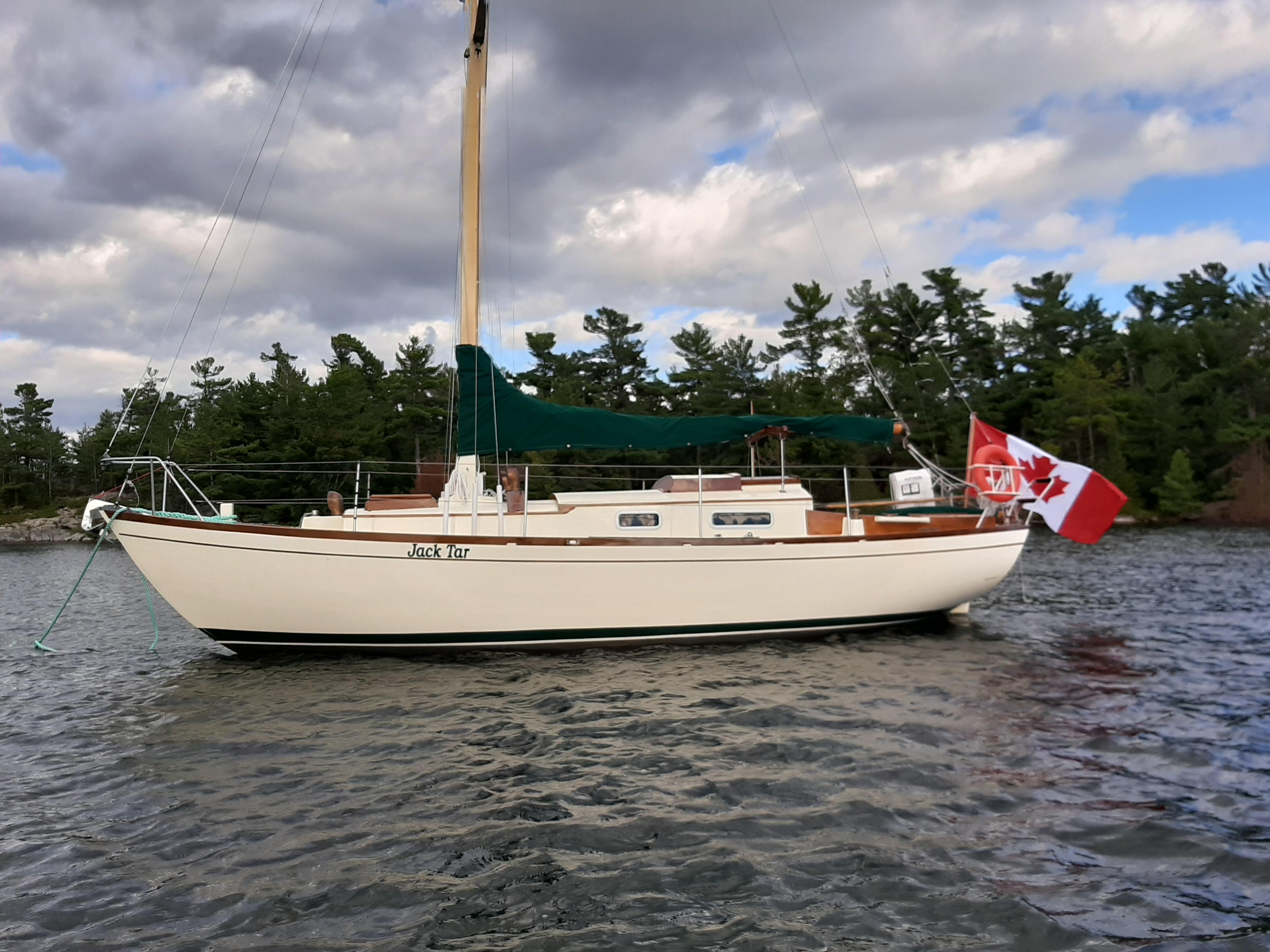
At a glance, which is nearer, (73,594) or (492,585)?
(492,585)

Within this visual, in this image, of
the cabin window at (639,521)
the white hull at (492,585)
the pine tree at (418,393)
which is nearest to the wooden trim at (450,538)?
the white hull at (492,585)

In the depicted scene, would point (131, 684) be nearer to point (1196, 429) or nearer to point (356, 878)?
point (356, 878)

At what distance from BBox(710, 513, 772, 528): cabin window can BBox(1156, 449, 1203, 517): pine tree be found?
128 feet

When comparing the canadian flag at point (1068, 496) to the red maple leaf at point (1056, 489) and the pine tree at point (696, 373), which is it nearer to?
Answer: the red maple leaf at point (1056, 489)

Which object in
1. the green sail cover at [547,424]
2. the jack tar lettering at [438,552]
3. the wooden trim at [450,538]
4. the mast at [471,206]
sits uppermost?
the mast at [471,206]

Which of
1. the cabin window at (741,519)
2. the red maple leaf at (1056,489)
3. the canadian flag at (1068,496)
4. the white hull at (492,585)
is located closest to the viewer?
the white hull at (492,585)

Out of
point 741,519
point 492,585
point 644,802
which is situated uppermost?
point 741,519

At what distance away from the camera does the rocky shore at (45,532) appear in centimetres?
4491

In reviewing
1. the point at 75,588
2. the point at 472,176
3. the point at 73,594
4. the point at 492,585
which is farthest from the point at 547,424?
the point at 73,594

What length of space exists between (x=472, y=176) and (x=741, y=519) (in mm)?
6345

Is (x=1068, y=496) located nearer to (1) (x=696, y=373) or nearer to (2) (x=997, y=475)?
(2) (x=997, y=475)

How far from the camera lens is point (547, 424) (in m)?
10.4

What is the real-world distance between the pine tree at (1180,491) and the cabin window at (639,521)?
40.4 m

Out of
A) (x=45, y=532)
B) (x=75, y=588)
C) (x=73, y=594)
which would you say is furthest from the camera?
(x=45, y=532)
